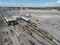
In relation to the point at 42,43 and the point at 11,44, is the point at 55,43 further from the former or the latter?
the point at 11,44

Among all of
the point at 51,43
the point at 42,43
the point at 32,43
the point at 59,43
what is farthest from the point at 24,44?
the point at 59,43

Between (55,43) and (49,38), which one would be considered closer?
(55,43)

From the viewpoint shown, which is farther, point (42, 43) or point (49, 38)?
point (49, 38)

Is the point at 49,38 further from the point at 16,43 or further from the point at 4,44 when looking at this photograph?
the point at 4,44

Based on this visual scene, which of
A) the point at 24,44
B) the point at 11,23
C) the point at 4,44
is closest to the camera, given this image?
the point at 24,44

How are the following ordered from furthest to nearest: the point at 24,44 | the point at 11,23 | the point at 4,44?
the point at 11,23 → the point at 4,44 → the point at 24,44

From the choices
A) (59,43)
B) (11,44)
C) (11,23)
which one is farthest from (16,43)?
(11,23)

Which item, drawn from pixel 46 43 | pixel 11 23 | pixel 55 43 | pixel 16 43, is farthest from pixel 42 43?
pixel 11 23
